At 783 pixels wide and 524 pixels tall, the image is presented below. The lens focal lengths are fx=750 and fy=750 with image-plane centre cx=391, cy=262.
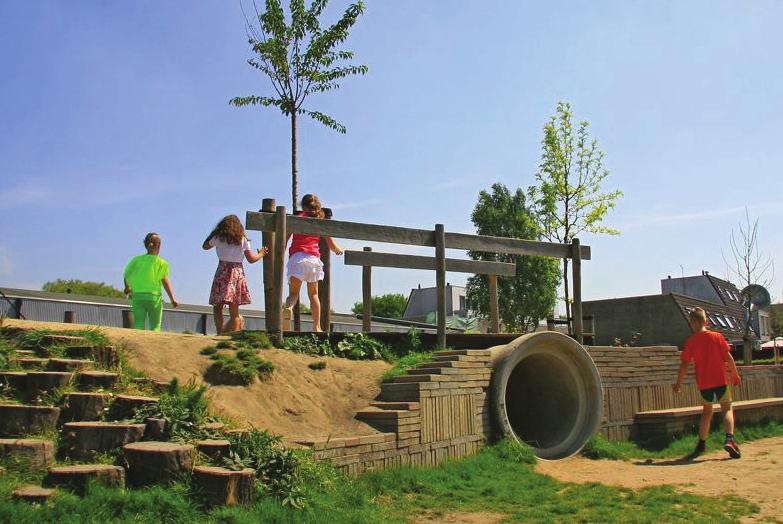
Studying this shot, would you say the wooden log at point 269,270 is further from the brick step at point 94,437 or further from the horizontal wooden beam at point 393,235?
the brick step at point 94,437

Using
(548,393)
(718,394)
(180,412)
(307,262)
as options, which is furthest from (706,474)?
(180,412)

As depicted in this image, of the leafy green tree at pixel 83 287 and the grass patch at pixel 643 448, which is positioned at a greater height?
the leafy green tree at pixel 83 287

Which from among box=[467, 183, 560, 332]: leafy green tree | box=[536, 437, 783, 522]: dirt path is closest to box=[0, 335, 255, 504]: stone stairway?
box=[536, 437, 783, 522]: dirt path

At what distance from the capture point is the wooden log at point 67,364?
566cm

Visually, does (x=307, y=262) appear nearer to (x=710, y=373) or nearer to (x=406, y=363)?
(x=406, y=363)

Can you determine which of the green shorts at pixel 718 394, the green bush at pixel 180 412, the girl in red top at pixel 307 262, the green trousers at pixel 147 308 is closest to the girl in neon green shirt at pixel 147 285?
the green trousers at pixel 147 308

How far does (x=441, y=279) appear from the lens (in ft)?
30.9

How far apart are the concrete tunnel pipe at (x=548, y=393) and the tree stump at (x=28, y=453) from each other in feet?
17.3

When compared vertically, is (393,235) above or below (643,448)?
above

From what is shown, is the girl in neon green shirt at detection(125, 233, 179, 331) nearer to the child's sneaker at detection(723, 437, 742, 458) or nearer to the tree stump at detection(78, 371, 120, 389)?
the tree stump at detection(78, 371, 120, 389)

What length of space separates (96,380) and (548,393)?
701 centimetres

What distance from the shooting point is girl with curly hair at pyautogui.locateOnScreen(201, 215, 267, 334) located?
336 inches

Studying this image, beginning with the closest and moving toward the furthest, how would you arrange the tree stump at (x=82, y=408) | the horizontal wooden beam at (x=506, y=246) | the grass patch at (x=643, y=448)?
the tree stump at (x=82, y=408) → the grass patch at (x=643, y=448) → the horizontal wooden beam at (x=506, y=246)

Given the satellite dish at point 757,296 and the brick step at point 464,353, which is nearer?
the brick step at point 464,353
